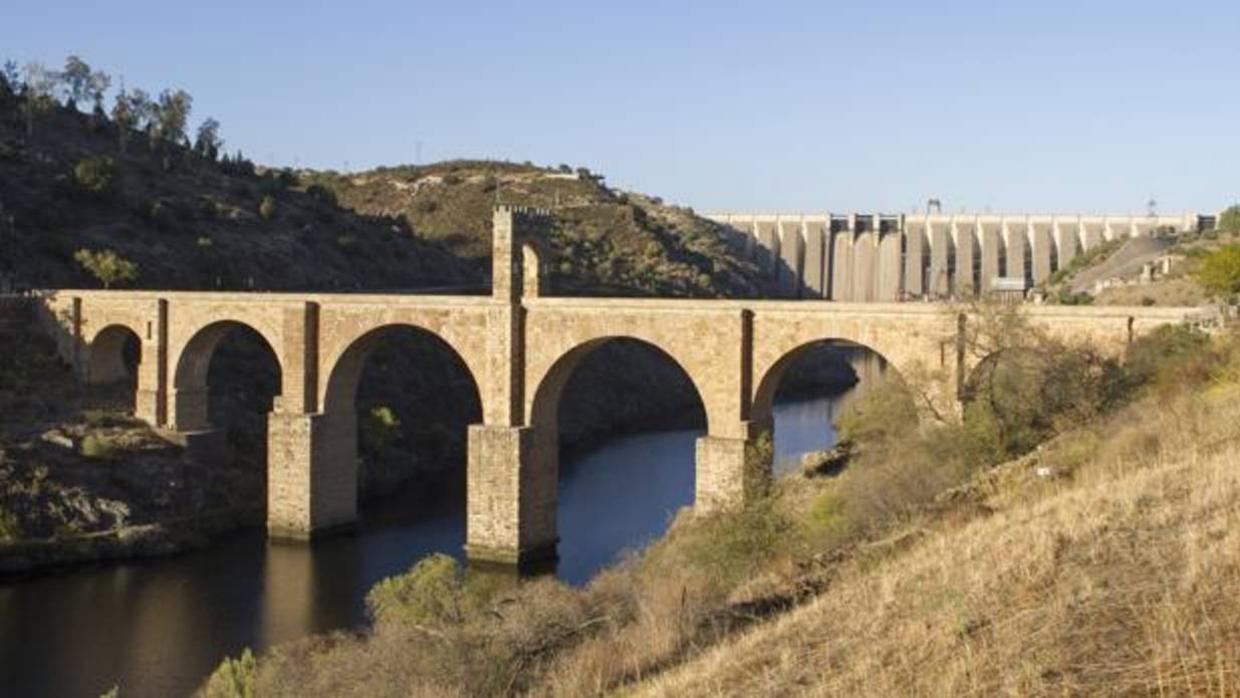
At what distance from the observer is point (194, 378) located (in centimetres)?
3553

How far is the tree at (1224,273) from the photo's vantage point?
984 inches

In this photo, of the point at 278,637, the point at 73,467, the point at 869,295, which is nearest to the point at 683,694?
the point at 278,637

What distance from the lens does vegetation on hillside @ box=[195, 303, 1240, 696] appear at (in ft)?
21.9

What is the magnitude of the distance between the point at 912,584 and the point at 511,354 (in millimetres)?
19881

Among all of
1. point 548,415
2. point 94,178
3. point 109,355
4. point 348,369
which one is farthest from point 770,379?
point 94,178

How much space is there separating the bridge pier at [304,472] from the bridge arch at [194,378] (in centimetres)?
327

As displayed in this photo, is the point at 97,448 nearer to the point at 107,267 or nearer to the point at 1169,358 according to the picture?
the point at 107,267

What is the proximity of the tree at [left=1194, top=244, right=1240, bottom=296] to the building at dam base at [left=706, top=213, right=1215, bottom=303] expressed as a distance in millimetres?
44663

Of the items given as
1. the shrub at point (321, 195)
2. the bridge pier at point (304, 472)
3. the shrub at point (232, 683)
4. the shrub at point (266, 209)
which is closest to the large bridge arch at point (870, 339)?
the bridge pier at point (304, 472)

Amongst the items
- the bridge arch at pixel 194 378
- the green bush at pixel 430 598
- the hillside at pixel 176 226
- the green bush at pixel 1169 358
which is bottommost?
the green bush at pixel 430 598

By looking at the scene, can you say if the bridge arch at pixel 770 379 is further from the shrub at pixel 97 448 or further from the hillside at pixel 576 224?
the hillside at pixel 576 224

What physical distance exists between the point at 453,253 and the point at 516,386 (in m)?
40.8

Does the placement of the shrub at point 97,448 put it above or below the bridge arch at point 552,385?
below

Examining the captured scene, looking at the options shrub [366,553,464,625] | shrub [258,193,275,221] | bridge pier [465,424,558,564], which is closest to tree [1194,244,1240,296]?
bridge pier [465,424,558,564]
